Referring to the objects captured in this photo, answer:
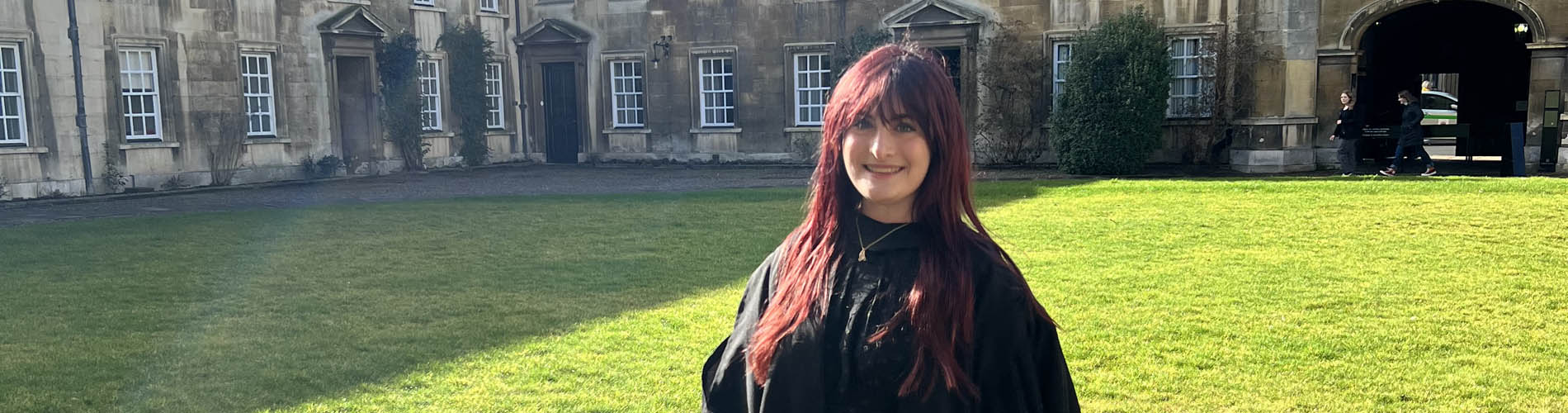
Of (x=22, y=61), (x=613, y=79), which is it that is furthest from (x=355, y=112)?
(x=22, y=61)

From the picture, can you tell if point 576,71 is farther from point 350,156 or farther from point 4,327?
point 4,327

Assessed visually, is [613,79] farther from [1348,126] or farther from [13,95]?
[1348,126]

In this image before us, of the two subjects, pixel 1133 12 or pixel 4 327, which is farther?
pixel 1133 12

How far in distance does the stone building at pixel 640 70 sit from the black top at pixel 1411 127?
989 millimetres

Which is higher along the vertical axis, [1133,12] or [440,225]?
[1133,12]

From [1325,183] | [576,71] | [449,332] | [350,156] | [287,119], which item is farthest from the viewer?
[576,71]

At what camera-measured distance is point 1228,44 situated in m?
17.6

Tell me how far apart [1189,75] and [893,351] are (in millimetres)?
17381

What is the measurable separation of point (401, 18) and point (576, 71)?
356 cm

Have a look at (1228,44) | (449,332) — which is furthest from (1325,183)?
(449,332)

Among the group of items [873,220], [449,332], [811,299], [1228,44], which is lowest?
[449,332]

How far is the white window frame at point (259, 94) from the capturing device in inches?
728

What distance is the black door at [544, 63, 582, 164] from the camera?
23.6 metres

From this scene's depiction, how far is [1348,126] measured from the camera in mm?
15648
